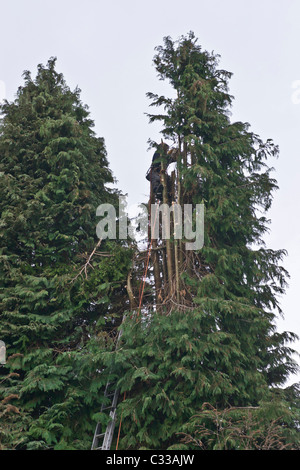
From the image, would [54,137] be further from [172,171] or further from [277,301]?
[277,301]

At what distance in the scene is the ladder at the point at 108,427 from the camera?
823 cm

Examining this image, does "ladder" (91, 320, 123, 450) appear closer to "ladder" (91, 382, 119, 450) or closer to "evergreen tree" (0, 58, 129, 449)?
"ladder" (91, 382, 119, 450)

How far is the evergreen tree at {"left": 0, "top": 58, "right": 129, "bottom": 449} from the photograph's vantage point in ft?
27.5

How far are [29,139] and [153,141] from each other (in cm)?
324

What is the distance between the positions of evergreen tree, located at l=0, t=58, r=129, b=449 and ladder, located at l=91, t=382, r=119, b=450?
0.14m

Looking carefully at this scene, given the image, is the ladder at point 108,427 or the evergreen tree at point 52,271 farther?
the evergreen tree at point 52,271

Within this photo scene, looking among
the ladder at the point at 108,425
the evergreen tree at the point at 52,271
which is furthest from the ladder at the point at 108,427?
the evergreen tree at the point at 52,271

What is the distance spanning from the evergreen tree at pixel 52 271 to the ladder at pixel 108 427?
0.14 meters

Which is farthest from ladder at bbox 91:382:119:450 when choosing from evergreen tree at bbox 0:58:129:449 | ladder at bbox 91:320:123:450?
evergreen tree at bbox 0:58:129:449

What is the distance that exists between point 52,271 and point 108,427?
341 cm

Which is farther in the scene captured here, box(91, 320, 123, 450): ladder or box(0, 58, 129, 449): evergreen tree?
box(0, 58, 129, 449): evergreen tree

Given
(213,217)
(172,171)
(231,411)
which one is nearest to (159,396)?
(231,411)

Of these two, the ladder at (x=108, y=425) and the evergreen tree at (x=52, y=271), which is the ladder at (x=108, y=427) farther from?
the evergreen tree at (x=52, y=271)

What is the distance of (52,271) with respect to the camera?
1010 centimetres
